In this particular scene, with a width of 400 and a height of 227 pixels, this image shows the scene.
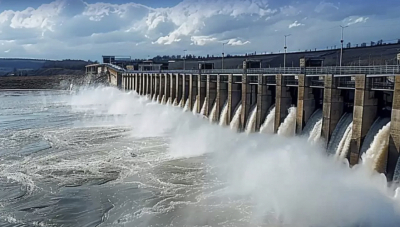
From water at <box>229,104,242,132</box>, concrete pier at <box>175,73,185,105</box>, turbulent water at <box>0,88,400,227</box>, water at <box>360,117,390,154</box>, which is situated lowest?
turbulent water at <box>0,88,400,227</box>

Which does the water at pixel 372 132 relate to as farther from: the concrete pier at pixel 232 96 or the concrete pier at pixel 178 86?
the concrete pier at pixel 178 86

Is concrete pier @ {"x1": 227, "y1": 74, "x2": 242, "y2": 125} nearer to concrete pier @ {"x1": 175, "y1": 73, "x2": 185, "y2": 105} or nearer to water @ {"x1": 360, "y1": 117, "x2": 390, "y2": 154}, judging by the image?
concrete pier @ {"x1": 175, "y1": 73, "x2": 185, "y2": 105}

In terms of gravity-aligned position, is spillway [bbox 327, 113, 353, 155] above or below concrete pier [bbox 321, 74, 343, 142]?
below

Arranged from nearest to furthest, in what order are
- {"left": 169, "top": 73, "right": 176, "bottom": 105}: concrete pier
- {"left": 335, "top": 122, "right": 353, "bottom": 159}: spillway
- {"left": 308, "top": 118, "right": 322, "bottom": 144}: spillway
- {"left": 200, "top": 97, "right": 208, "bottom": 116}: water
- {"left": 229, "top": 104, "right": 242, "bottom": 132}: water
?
{"left": 335, "top": 122, "right": 353, "bottom": 159}: spillway
{"left": 308, "top": 118, "right": 322, "bottom": 144}: spillway
{"left": 229, "top": 104, "right": 242, "bottom": 132}: water
{"left": 200, "top": 97, "right": 208, "bottom": 116}: water
{"left": 169, "top": 73, "right": 176, "bottom": 105}: concrete pier

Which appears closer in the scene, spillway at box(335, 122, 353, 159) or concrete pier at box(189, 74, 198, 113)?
spillway at box(335, 122, 353, 159)

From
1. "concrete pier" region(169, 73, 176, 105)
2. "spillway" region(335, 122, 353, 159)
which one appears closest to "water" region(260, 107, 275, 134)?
"spillway" region(335, 122, 353, 159)

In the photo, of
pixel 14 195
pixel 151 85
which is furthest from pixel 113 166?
pixel 151 85
